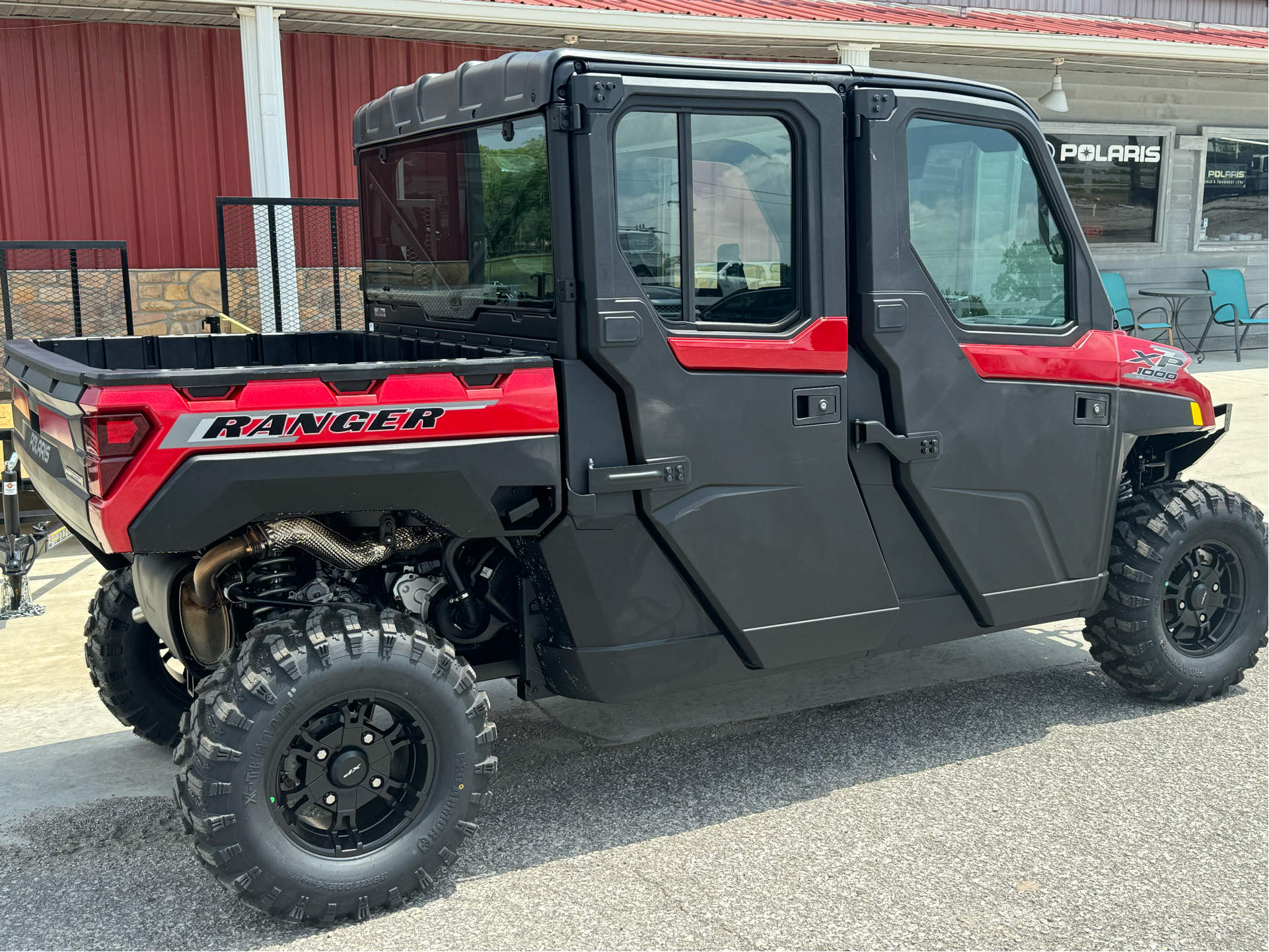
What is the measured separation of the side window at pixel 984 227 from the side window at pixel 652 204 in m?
0.83

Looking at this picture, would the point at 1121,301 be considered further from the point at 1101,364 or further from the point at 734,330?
the point at 734,330

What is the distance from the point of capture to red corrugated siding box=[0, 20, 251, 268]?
388 inches

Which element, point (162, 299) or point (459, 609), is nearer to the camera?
point (459, 609)

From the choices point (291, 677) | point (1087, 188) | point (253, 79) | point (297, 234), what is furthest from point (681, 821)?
point (1087, 188)

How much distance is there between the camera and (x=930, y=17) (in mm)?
12664

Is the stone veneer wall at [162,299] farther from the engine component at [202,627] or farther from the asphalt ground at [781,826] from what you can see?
the engine component at [202,627]

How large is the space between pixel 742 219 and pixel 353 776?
191cm

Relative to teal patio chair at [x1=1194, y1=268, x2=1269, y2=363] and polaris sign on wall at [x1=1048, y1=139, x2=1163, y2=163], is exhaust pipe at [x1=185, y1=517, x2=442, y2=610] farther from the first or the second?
teal patio chair at [x1=1194, y1=268, x2=1269, y2=363]

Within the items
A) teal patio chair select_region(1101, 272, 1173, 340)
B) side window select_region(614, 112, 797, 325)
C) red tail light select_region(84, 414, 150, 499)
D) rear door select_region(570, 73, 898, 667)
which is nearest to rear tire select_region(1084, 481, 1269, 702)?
rear door select_region(570, 73, 898, 667)

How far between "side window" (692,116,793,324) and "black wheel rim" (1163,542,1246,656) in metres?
2.13

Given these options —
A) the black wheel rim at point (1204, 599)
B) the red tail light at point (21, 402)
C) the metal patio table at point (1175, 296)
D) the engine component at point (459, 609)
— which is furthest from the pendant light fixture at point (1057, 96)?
the red tail light at point (21, 402)

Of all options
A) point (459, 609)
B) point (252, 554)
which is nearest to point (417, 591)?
point (459, 609)

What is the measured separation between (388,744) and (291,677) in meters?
0.36

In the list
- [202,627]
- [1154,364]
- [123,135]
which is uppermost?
[123,135]
